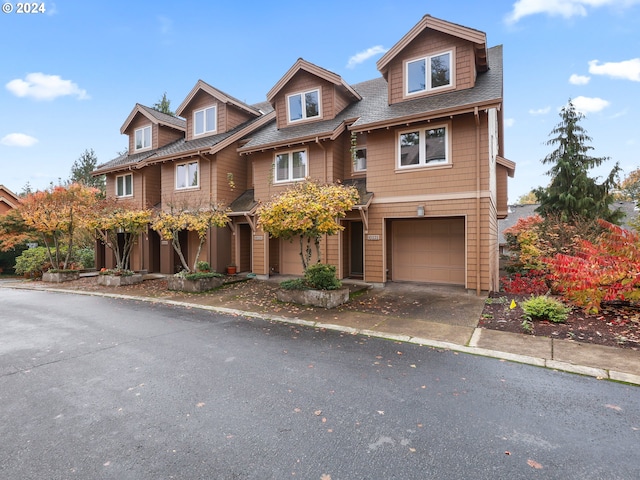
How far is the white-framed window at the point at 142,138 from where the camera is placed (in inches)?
750

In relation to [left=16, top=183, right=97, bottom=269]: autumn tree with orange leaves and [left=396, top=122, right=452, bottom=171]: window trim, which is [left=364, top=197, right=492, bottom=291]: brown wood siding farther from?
[left=16, top=183, right=97, bottom=269]: autumn tree with orange leaves

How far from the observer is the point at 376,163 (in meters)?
11.6

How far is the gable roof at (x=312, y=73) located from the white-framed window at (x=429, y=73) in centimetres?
305

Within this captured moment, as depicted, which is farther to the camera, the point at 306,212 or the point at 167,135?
the point at 167,135

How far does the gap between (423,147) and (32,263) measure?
2108cm

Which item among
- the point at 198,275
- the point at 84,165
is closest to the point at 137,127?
the point at 198,275

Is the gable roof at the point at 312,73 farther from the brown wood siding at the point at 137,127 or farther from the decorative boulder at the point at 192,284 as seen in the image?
the decorative boulder at the point at 192,284

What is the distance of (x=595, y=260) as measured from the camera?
6805 millimetres

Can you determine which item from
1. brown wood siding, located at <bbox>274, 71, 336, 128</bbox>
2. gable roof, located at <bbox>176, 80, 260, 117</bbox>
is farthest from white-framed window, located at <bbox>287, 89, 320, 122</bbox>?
gable roof, located at <bbox>176, 80, 260, 117</bbox>

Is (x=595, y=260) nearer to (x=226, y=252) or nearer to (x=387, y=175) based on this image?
(x=387, y=175)

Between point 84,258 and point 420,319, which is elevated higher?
point 84,258

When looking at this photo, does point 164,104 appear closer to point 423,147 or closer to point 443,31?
point 443,31

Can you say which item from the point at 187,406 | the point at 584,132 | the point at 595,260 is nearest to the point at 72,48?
the point at 187,406

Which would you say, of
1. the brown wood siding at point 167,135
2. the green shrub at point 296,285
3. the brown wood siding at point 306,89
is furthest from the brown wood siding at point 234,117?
the green shrub at point 296,285
